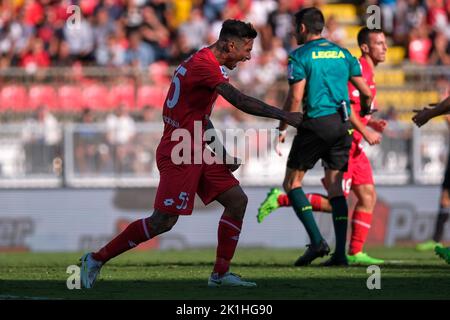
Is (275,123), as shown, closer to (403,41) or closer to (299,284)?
(403,41)

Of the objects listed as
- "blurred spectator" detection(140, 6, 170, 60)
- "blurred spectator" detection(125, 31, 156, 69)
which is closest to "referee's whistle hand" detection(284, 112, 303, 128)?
"blurred spectator" detection(125, 31, 156, 69)

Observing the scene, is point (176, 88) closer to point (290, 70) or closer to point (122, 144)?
point (290, 70)

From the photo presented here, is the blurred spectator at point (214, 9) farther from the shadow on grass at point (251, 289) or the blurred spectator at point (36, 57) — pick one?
the shadow on grass at point (251, 289)

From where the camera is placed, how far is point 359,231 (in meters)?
12.3

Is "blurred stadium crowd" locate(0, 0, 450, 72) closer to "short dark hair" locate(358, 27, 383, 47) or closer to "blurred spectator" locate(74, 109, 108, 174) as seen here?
"blurred spectator" locate(74, 109, 108, 174)

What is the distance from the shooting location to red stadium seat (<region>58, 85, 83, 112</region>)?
1964 centimetres

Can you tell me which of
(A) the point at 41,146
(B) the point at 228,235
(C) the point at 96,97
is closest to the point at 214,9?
(C) the point at 96,97

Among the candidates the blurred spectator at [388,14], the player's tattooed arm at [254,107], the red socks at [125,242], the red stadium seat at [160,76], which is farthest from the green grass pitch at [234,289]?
the blurred spectator at [388,14]

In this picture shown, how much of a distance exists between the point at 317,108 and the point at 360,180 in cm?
128

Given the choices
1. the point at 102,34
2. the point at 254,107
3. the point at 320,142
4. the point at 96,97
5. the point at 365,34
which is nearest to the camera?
the point at 254,107

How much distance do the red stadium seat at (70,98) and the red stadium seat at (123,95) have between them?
57cm
